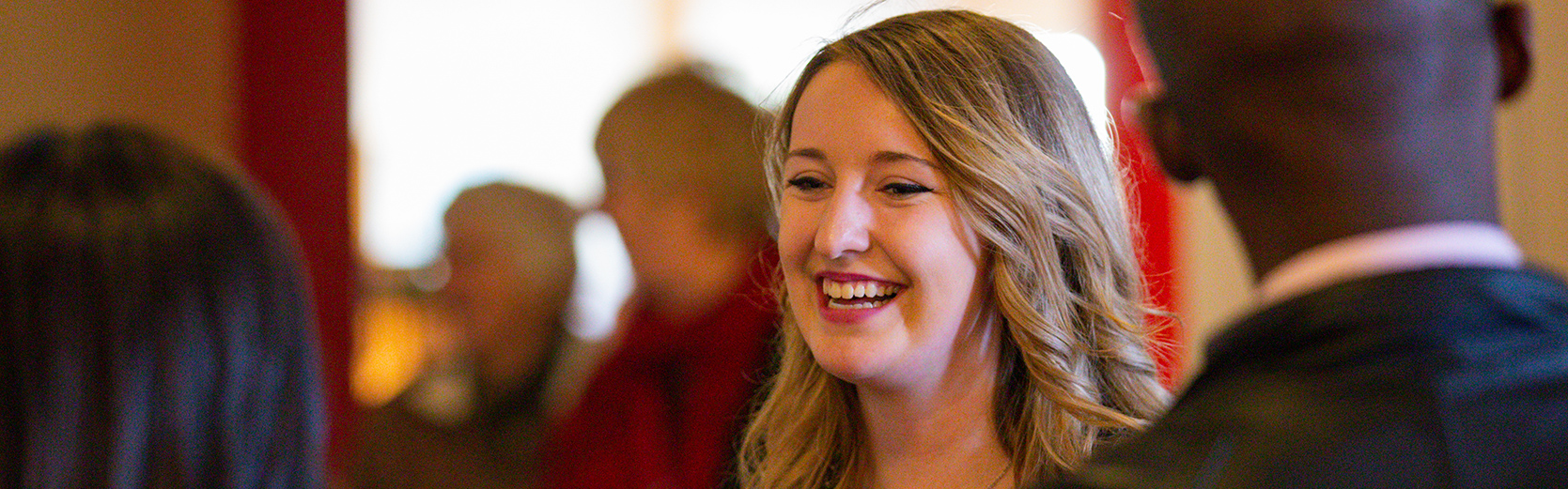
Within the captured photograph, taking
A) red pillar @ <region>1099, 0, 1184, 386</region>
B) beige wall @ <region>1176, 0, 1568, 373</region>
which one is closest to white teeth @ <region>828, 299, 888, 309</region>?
beige wall @ <region>1176, 0, 1568, 373</region>

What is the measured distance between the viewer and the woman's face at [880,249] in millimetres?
1405

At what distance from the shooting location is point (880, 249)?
1418 millimetres

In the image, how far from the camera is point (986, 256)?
1.45 m

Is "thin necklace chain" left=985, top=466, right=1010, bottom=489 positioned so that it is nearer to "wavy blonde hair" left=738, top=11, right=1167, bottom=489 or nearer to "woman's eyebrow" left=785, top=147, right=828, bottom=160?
"wavy blonde hair" left=738, top=11, right=1167, bottom=489

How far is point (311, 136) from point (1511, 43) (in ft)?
12.9

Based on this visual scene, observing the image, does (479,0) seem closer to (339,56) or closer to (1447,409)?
(339,56)

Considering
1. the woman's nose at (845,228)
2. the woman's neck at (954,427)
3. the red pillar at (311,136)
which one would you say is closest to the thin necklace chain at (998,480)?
the woman's neck at (954,427)

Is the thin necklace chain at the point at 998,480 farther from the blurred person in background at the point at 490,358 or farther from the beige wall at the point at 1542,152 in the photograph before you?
the blurred person in background at the point at 490,358

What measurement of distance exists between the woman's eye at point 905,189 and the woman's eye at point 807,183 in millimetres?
80

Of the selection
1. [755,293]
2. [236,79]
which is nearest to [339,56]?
[236,79]

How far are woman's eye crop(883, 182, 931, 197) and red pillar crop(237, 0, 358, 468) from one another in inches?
118

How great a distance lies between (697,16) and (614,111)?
9.73 feet

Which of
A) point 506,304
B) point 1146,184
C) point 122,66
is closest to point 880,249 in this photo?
point 506,304

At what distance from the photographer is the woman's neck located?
4.91 ft
